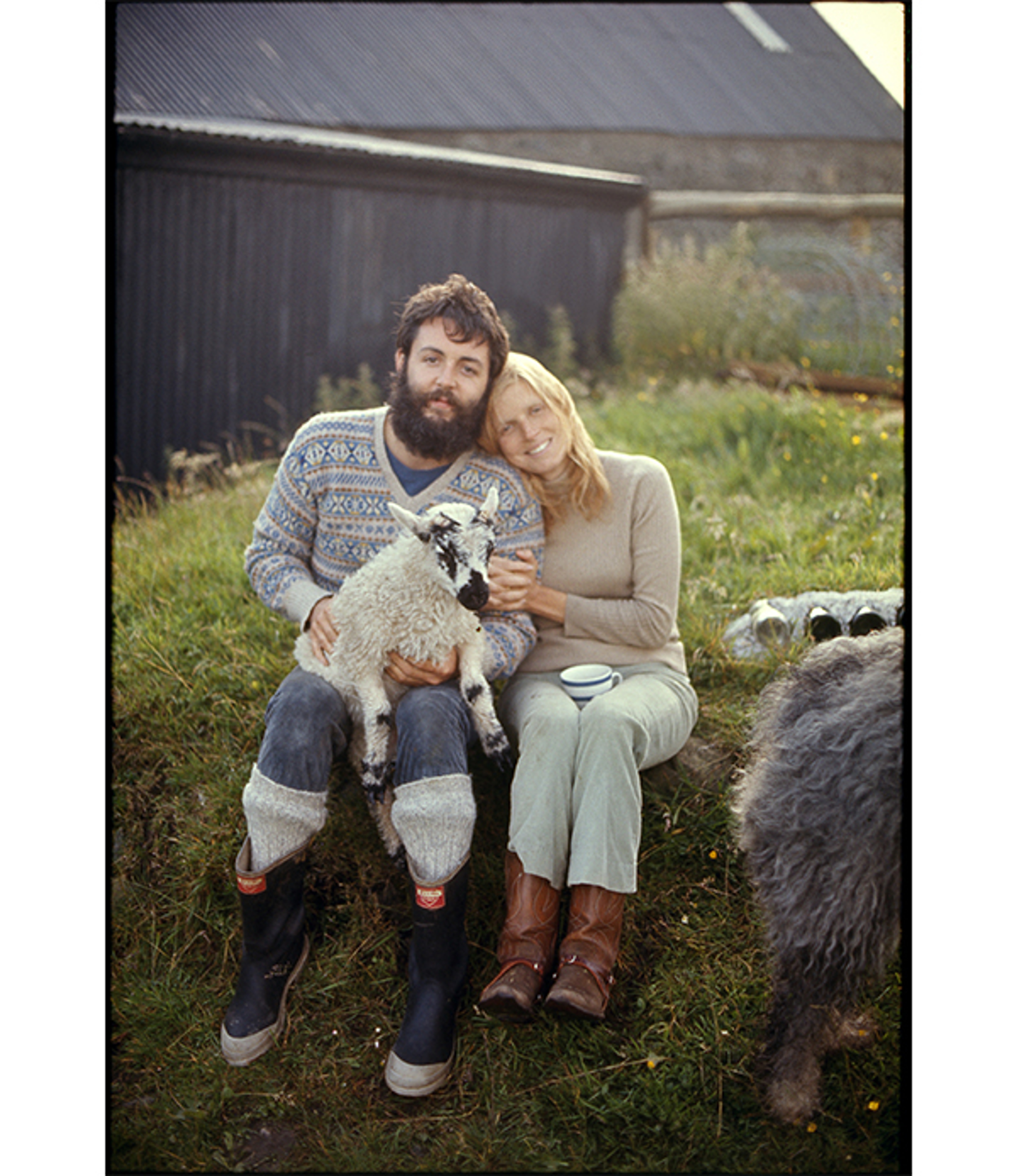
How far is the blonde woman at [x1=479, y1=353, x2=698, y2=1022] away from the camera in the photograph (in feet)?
→ 7.66

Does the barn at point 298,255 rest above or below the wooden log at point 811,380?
above

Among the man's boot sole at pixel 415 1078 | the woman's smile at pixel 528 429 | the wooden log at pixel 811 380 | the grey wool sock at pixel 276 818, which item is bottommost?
the man's boot sole at pixel 415 1078

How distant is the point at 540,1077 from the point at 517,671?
1.12m

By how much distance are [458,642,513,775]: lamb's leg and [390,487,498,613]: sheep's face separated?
0.21 m

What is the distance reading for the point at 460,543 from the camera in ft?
7.64

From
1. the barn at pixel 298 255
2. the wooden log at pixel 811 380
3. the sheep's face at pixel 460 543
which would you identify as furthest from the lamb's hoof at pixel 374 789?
the wooden log at pixel 811 380

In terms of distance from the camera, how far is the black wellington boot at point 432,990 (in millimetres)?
2281

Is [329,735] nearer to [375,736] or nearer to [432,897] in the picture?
[375,736]

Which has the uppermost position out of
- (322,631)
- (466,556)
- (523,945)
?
(466,556)

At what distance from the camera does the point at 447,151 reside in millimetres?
7129

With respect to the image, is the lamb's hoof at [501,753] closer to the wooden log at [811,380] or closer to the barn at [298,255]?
the barn at [298,255]

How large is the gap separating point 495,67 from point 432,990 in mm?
4703

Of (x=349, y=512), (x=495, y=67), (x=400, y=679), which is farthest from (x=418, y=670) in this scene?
(x=495, y=67)

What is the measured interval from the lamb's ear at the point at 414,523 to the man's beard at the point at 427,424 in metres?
0.33
